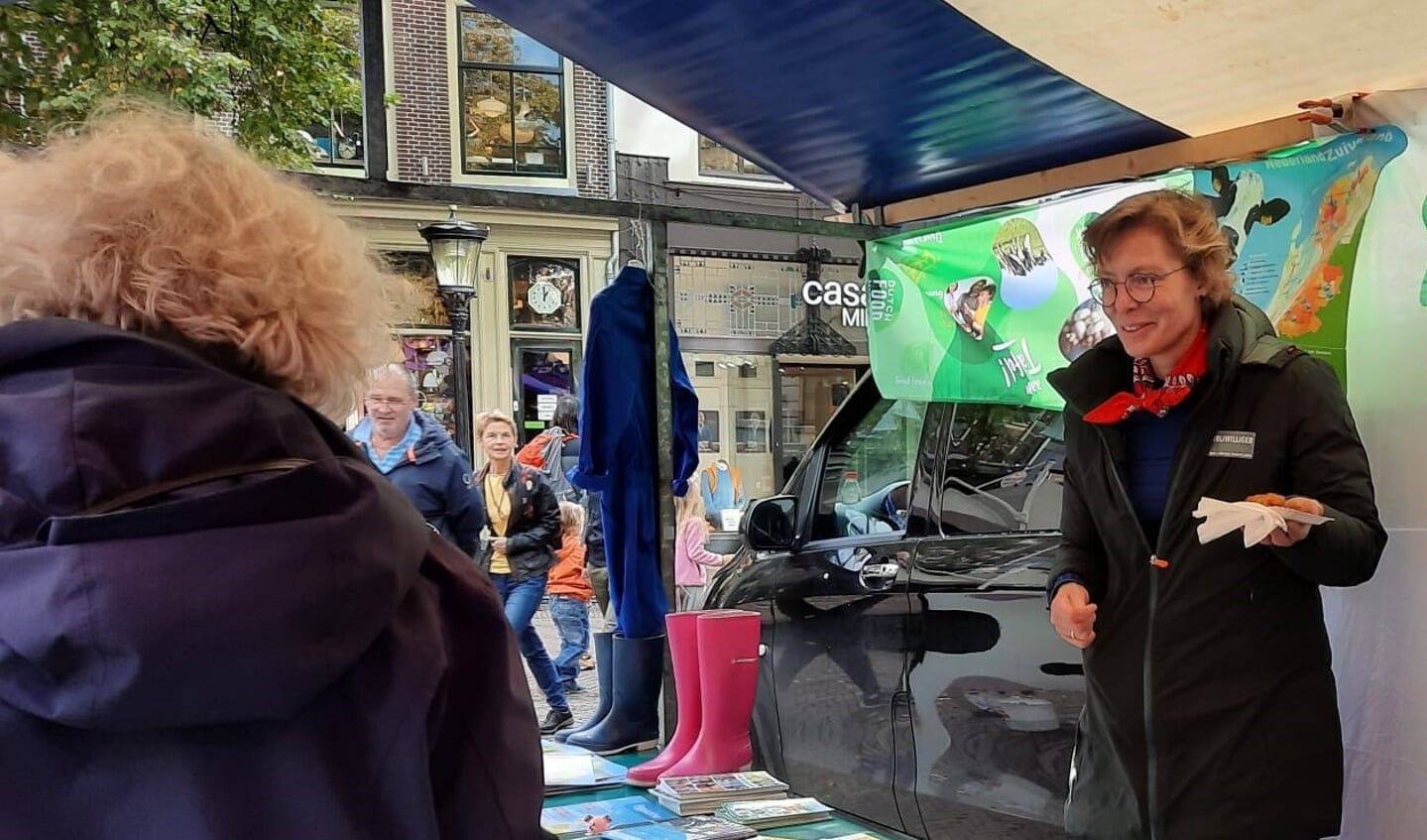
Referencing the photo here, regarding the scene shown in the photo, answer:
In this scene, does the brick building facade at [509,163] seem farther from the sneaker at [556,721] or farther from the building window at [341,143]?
the sneaker at [556,721]

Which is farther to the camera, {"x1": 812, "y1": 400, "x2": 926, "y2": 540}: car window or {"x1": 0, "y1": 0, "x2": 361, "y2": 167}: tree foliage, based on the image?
{"x1": 0, "y1": 0, "x2": 361, "y2": 167}: tree foliage

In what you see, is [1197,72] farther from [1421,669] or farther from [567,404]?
[567,404]

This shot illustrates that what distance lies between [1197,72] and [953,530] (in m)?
1.50

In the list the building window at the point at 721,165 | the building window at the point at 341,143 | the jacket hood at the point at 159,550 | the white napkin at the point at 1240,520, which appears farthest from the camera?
the building window at the point at 721,165

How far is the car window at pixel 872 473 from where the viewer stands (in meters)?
3.91

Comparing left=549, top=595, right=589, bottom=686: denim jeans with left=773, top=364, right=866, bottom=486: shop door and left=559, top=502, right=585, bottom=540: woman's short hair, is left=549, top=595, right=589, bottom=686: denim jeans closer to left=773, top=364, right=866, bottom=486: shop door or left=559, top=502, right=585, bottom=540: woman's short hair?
left=559, top=502, right=585, bottom=540: woman's short hair

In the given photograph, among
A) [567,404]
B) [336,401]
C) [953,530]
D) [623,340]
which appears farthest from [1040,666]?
[567,404]

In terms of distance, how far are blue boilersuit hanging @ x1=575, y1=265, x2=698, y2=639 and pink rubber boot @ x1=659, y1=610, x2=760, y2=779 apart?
0.99m

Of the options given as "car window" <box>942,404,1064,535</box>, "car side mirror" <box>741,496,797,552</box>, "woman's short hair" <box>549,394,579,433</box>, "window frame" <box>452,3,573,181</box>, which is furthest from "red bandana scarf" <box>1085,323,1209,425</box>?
"window frame" <box>452,3,573,181</box>

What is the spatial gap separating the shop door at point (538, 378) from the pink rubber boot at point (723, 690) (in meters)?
12.1

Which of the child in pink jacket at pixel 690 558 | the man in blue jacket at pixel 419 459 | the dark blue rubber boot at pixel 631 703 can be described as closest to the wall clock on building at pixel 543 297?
the child in pink jacket at pixel 690 558

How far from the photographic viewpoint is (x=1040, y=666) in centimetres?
313

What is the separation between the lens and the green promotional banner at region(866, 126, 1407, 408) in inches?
103

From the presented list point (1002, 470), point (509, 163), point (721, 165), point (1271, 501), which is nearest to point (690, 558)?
point (1002, 470)
